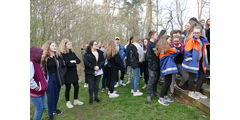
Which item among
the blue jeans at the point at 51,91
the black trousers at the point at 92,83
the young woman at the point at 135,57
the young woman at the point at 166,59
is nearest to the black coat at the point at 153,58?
the young woman at the point at 166,59

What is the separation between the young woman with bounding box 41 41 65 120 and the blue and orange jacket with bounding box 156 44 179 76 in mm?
2783

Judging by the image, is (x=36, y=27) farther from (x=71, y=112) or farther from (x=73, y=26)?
(x=71, y=112)

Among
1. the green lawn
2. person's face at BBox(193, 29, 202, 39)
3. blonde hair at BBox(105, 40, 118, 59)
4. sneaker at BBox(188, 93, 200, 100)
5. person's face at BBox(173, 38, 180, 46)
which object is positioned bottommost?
the green lawn

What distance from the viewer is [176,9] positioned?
→ 15391 millimetres

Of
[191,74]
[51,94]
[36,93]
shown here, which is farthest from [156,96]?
[36,93]

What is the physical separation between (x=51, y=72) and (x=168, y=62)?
10.1 feet

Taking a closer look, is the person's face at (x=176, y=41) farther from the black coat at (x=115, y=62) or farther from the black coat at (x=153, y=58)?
the black coat at (x=115, y=62)

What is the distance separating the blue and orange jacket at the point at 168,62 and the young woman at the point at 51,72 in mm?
2783

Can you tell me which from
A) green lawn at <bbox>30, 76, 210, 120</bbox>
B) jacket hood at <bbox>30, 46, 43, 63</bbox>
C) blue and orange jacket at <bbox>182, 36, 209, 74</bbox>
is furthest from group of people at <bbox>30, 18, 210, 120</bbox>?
jacket hood at <bbox>30, 46, 43, 63</bbox>

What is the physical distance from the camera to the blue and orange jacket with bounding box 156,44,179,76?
4.02 meters

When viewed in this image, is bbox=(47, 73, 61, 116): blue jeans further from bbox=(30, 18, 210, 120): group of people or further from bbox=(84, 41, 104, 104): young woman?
bbox=(84, 41, 104, 104): young woman

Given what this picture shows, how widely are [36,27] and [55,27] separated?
1379mm

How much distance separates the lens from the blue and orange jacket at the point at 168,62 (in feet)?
13.2

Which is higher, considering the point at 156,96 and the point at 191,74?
the point at 191,74
